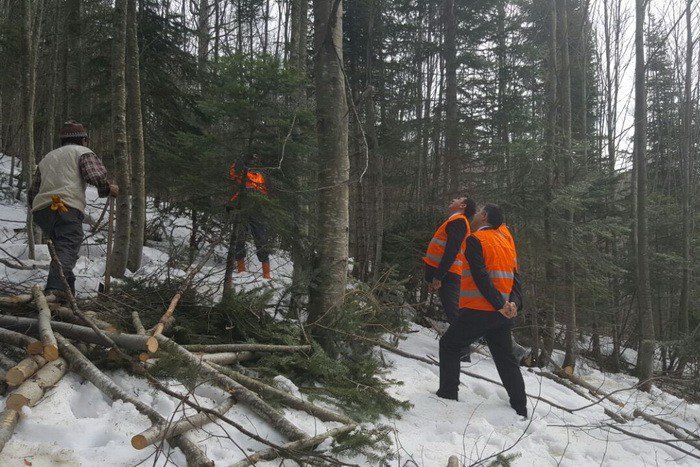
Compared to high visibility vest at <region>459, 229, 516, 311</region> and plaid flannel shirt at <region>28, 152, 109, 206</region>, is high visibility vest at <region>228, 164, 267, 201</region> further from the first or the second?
high visibility vest at <region>459, 229, 516, 311</region>

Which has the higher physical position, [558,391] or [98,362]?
[98,362]

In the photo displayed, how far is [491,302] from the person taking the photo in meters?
4.53

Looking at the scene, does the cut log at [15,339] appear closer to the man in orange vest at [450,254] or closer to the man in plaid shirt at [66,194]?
the man in plaid shirt at [66,194]

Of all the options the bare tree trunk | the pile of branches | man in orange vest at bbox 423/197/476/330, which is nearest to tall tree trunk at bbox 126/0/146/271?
the pile of branches

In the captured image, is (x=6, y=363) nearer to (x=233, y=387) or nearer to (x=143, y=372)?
(x=143, y=372)

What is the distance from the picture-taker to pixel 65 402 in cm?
303

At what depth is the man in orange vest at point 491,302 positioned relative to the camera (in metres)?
4.57

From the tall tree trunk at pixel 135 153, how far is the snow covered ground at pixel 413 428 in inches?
28.6

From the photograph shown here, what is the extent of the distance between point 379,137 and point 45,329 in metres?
9.05

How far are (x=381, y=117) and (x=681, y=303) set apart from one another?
10781mm

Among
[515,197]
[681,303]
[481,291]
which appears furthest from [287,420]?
[681,303]

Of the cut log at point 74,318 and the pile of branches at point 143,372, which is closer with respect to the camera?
the pile of branches at point 143,372

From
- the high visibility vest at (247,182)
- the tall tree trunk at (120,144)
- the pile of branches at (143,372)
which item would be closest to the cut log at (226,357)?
the pile of branches at (143,372)

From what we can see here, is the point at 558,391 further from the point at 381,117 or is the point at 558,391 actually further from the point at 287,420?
the point at 381,117
